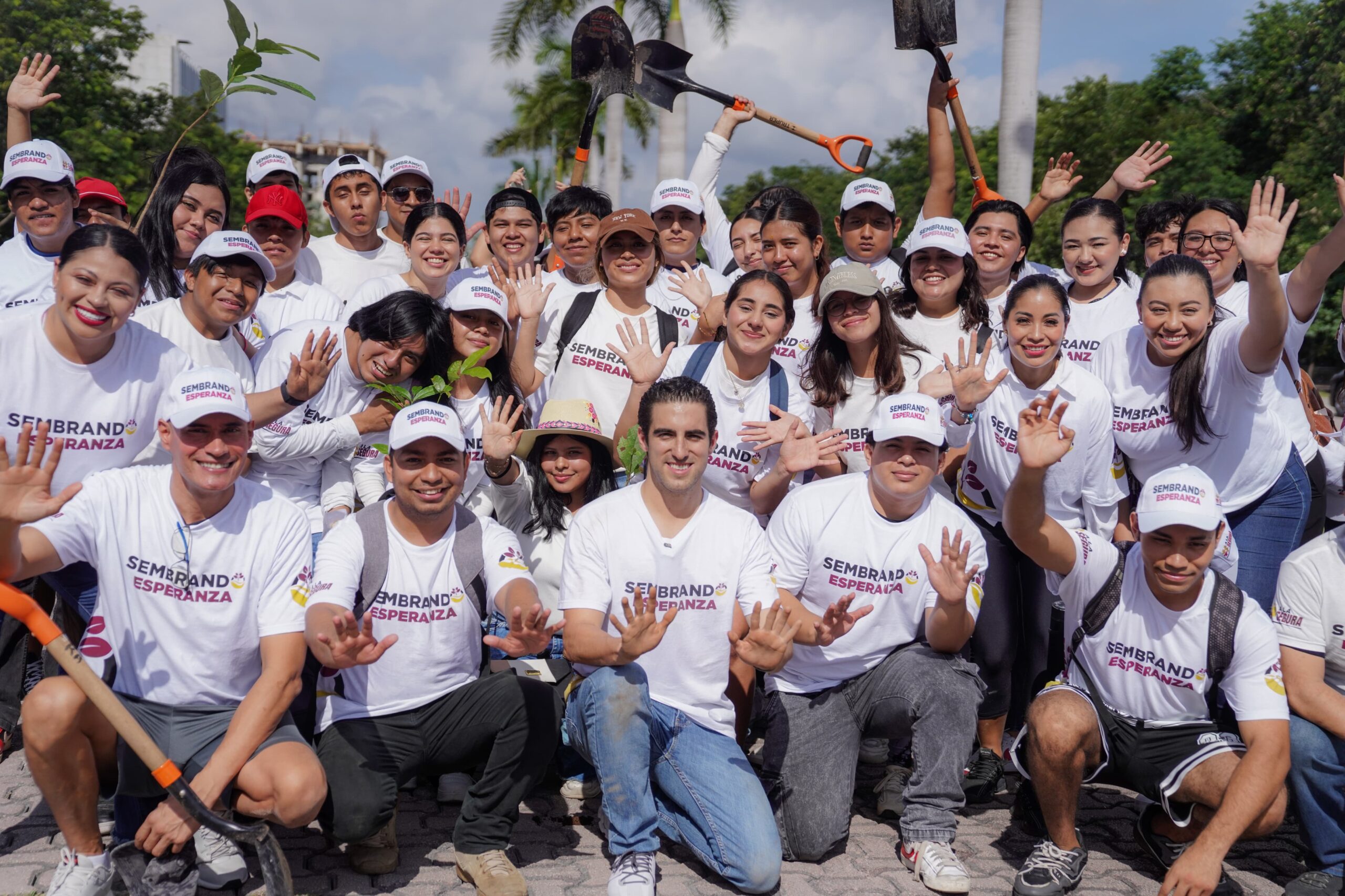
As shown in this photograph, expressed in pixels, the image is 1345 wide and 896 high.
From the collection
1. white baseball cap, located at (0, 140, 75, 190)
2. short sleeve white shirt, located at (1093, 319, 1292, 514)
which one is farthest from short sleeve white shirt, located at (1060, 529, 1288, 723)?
white baseball cap, located at (0, 140, 75, 190)

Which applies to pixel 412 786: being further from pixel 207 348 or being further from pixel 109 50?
pixel 109 50

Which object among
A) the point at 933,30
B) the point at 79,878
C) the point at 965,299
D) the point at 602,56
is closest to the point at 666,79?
the point at 602,56

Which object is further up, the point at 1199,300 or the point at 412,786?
the point at 1199,300

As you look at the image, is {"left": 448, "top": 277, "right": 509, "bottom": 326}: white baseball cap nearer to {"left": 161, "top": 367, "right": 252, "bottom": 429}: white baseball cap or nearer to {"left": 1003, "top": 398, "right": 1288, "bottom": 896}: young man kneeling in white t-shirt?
{"left": 161, "top": 367, "right": 252, "bottom": 429}: white baseball cap

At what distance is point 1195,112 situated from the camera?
1305 inches

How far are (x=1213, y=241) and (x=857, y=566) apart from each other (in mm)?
3188

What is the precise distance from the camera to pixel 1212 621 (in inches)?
175

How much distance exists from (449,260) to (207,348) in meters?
1.68

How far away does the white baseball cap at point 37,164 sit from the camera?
5926 millimetres

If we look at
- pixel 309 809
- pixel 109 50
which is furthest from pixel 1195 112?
pixel 309 809

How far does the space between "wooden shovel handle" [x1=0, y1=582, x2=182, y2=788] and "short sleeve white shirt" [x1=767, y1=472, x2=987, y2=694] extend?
259cm

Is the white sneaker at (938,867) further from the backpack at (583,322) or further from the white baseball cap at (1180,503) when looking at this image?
the backpack at (583,322)

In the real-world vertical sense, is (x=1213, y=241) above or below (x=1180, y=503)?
above

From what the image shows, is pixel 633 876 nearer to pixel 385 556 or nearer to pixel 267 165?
pixel 385 556
